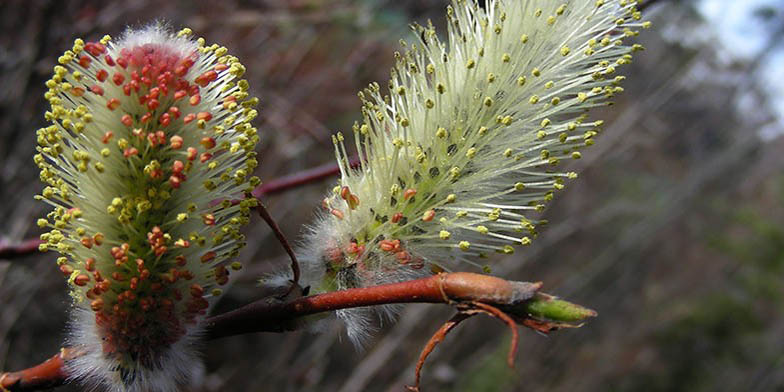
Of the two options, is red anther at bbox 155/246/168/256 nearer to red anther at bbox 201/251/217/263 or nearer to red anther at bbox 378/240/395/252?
red anther at bbox 201/251/217/263

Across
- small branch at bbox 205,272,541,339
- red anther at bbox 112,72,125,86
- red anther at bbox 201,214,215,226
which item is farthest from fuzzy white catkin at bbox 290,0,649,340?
red anther at bbox 112,72,125,86

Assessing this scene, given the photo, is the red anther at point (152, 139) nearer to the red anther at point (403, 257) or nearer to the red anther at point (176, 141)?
the red anther at point (176, 141)

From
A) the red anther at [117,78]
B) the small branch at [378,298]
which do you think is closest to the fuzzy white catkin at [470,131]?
the small branch at [378,298]

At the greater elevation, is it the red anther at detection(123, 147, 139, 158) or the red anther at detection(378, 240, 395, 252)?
the red anther at detection(123, 147, 139, 158)

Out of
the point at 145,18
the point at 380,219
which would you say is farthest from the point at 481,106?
the point at 145,18

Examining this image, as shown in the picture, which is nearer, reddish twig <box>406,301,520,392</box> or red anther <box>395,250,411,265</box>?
reddish twig <box>406,301,520,392</box>

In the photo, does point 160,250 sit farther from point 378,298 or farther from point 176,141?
point 378,298

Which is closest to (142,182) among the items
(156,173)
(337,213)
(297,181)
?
(156,173)
